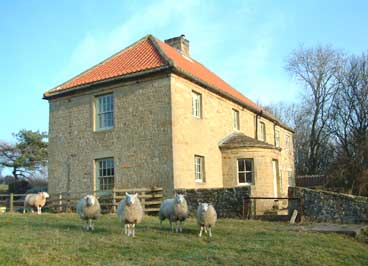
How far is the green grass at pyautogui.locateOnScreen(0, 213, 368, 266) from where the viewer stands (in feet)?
29.4

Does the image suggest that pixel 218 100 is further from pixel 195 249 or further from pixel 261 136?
pixel 195 249

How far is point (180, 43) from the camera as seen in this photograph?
29.2 metres

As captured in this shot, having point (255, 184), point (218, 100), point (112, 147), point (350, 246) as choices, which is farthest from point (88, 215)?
point (218, 100)

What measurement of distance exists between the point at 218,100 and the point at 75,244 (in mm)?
16333

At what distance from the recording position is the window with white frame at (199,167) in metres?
22.3

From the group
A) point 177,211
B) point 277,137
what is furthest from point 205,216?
point 277,137

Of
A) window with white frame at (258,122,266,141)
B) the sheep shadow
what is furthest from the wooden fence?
window with white frame at (258,122,266,141)

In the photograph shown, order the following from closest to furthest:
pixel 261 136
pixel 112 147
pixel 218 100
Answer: pixel 112 147 < pixel 218 100 < pixel 261 136

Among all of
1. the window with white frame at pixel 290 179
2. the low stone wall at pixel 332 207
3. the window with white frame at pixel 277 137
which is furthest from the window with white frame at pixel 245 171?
the window with white frame at pixel 290 179

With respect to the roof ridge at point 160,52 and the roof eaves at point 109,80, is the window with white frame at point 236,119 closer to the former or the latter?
the roof ridge at point 160,52

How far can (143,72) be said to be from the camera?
21031mm

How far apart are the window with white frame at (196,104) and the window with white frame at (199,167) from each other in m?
2.31

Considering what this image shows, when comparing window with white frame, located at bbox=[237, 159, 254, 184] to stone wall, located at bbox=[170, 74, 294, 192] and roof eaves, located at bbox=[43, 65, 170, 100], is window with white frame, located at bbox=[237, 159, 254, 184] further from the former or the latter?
roof eaves, located at bbox=[43, 65, 170, 100]

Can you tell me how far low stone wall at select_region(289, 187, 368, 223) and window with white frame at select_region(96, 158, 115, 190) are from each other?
9.73m
